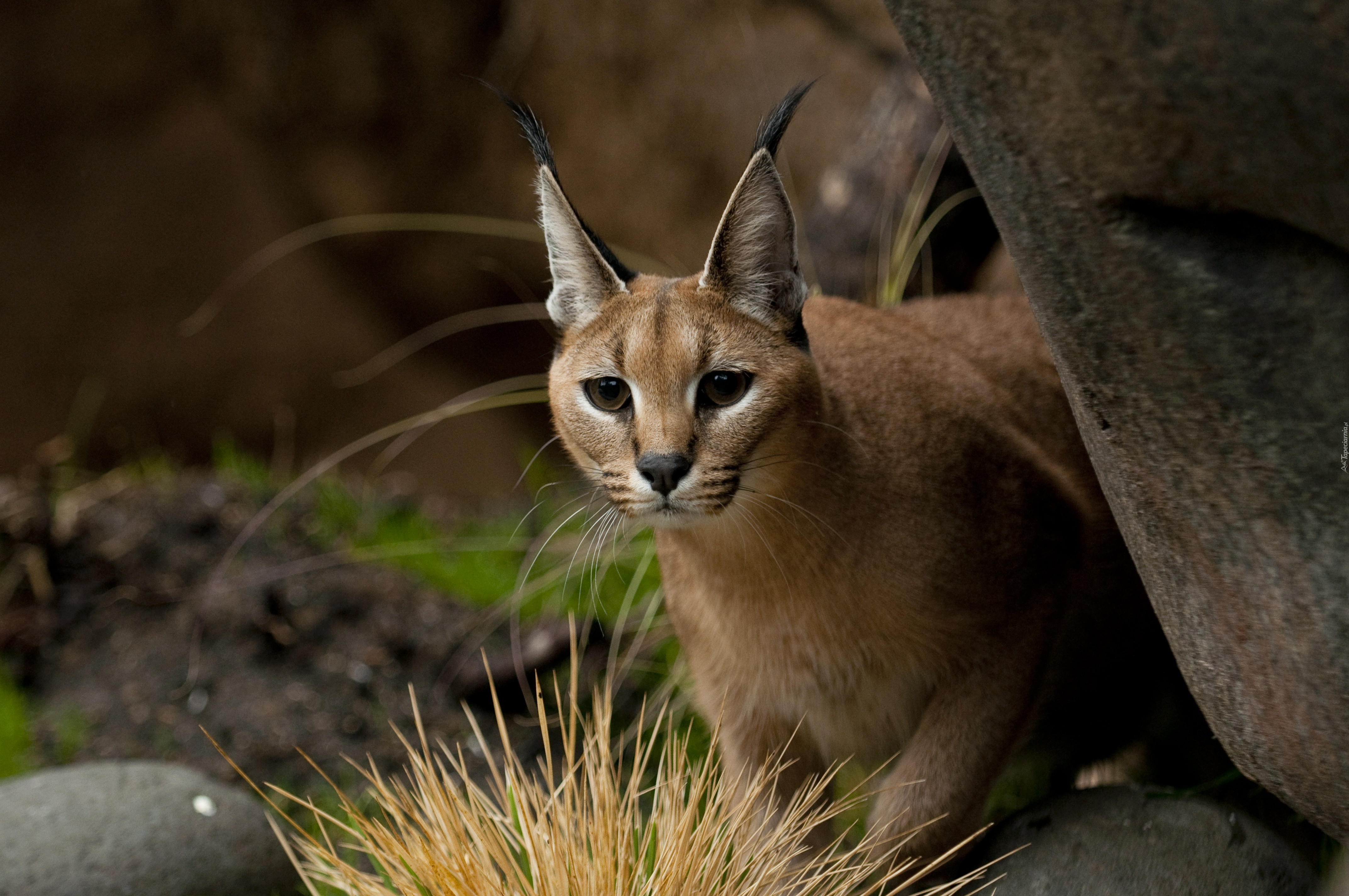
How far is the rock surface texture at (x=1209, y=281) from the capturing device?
1.69m

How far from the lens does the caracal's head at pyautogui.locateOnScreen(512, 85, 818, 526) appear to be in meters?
2.44

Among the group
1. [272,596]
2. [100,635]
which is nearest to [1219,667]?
[272,596]

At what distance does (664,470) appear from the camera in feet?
7.80

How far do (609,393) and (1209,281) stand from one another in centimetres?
122

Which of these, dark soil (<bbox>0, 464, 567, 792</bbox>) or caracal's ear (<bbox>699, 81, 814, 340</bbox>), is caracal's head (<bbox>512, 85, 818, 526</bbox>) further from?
dark soil (<bbox>0, 464, 567, 792</bbox>)

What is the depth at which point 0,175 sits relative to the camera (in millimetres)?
6773

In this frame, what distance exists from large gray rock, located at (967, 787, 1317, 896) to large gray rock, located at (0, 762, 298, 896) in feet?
6.25

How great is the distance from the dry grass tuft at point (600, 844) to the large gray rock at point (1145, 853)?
0.65ft

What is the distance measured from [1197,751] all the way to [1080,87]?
2367 millimetres

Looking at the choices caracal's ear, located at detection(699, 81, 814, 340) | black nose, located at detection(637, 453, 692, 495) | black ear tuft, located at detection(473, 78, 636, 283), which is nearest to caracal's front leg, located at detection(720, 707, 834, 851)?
black nose, located at detection(637, 453, 692, 495)

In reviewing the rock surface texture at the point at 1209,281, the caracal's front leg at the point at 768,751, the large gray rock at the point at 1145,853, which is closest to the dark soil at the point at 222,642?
the caracal's front leg at the point at 768,751

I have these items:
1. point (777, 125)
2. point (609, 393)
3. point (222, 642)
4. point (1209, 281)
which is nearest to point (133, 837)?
point (222, 642)

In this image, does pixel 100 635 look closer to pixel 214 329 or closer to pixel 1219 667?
pixel 214 329

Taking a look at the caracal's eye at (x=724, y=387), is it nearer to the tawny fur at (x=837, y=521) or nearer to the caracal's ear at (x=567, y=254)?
the tawny fur at (x=837, y=521)
